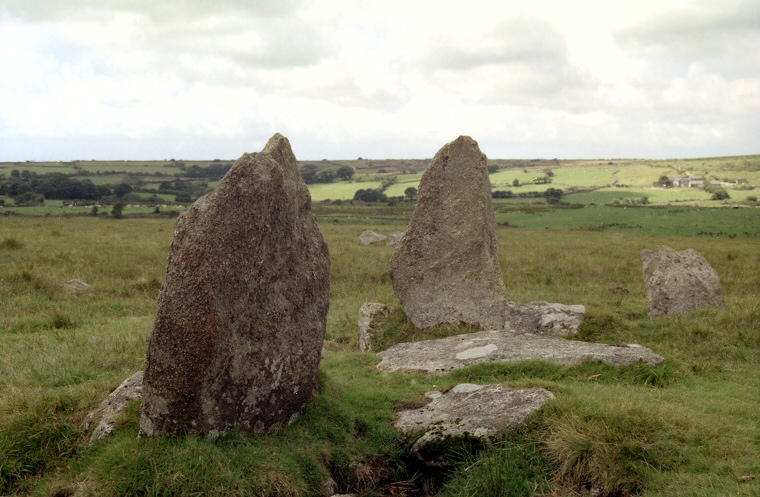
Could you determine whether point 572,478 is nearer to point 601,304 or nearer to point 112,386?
point 112,386

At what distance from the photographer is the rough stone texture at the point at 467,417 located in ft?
25.3

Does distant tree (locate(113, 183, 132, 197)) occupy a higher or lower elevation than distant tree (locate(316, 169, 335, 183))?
lower

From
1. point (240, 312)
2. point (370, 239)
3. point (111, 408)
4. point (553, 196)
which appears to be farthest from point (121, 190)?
point (240, 312)

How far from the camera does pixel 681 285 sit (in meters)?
16.3

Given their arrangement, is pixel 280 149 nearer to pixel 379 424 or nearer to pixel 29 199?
pixel 379 424

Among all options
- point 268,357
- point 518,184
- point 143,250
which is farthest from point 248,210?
point 518,184

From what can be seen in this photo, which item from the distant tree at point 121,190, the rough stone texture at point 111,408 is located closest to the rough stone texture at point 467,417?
the rough stone texture at point 111,408

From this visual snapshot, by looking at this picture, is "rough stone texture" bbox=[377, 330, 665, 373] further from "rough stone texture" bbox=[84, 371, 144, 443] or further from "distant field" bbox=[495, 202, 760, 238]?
"distant field" bbox=[495, 202, 760, 238]

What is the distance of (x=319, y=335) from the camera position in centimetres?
843

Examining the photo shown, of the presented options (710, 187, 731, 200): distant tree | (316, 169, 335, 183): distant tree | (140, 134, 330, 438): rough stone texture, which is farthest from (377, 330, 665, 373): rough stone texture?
(316, 169, 335, 183): distant tree

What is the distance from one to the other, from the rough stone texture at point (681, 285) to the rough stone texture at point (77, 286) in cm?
1474

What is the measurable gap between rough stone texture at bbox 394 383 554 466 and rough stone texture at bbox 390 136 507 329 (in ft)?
19.2

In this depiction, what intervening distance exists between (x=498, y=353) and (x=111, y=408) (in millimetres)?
6397

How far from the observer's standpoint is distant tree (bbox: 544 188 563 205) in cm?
7925
